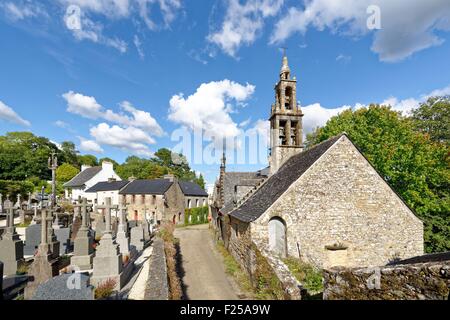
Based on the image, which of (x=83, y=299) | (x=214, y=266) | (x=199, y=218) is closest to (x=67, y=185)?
(x=199, y=218)

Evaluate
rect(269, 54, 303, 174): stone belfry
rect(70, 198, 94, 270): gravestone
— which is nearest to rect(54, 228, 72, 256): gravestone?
rect(70, 198, 94, 270): gravestone

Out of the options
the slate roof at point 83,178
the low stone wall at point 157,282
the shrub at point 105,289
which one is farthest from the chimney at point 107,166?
the shrub at point 105,289

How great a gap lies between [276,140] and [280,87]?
167 inches

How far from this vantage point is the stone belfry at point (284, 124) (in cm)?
Result: 1773

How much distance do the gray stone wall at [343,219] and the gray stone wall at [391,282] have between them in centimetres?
623

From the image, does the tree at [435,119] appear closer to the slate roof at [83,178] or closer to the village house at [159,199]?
the village house at [159,199]

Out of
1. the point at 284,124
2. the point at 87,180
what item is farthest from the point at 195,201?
the point at 284,124

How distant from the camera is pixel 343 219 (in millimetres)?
11906

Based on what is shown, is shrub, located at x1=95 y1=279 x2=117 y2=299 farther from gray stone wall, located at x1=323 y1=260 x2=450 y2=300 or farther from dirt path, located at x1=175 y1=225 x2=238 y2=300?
gray stone wall, located at x1=323 y1=260 x2=450 y2=300

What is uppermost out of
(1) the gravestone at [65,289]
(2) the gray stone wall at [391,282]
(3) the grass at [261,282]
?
(2) the gray stone wall at [391,282]

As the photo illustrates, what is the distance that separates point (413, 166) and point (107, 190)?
41.6 metres

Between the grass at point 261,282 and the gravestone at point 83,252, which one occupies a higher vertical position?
the gravestone at point 83,252

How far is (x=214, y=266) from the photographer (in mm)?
14562

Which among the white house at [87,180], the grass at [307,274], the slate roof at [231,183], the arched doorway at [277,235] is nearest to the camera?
the grass at [307,274]
